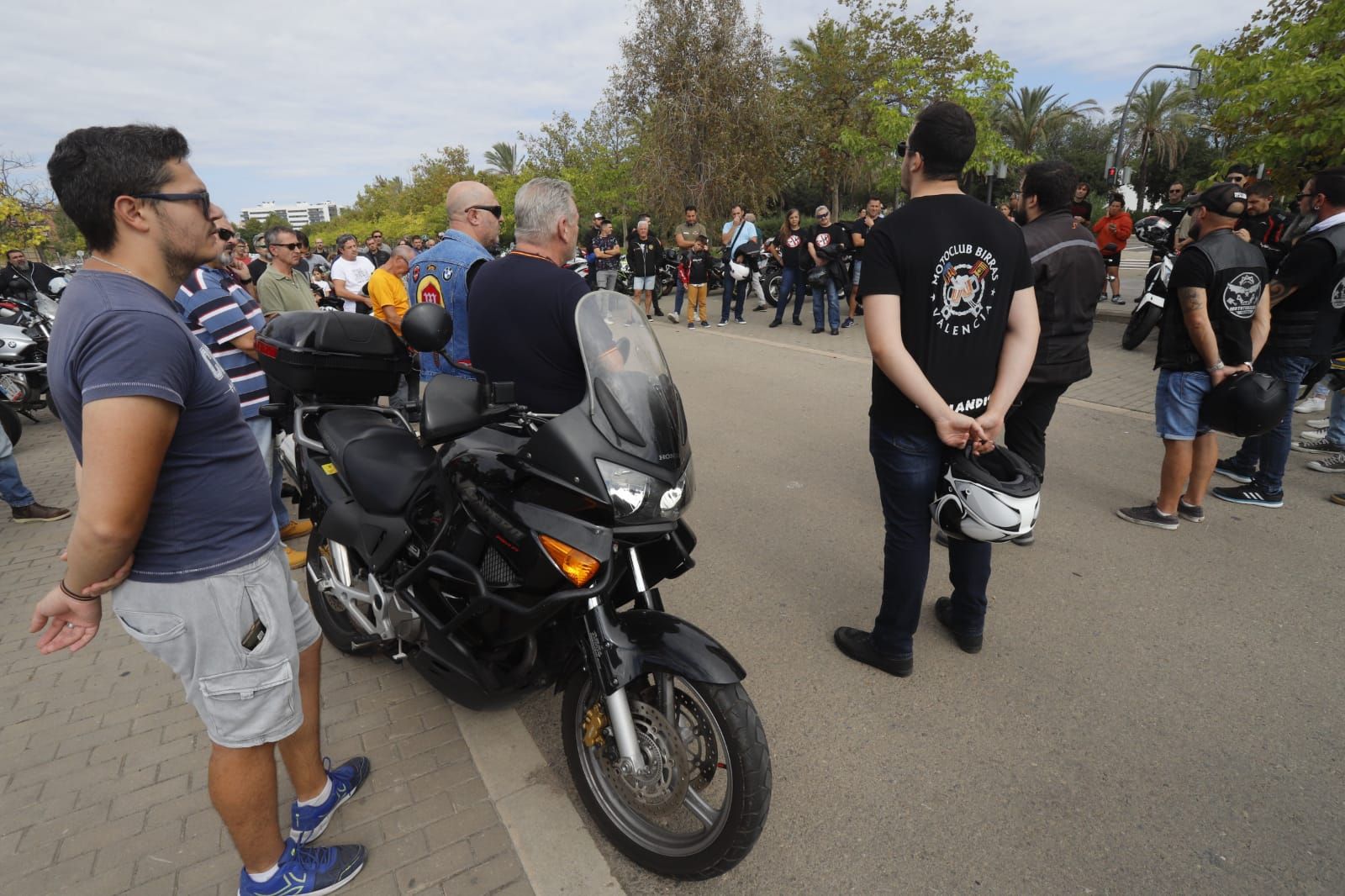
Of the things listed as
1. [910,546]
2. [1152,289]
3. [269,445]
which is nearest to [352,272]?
[269,445]

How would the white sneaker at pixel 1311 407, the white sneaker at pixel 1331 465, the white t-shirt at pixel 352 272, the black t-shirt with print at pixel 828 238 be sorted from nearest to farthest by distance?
the white sneaker at pixel 1331 465
the white sneaker at pixel 1311 407
the white t-shirt at pixel 352 272
the black t-shirt with print at pixel 828 238

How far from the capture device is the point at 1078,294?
3713mm

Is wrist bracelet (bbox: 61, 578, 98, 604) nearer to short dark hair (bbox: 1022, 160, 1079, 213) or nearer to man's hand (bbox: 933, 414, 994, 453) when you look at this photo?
man's hand (bbox: 933, 414, 994, 453)

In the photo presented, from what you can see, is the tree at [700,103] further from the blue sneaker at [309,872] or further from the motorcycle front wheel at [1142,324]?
the blue sneaker at [309,872]

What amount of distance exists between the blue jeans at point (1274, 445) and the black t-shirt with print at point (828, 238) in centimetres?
661

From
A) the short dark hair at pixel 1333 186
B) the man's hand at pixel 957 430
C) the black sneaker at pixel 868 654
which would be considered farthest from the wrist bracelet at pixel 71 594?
the short dark hair at pixel 1333 186

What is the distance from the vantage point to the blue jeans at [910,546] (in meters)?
2.64

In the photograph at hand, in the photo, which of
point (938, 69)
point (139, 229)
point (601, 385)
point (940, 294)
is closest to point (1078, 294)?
point (940, 294)

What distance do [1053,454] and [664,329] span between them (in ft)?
26.2

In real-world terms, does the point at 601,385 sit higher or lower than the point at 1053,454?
higher

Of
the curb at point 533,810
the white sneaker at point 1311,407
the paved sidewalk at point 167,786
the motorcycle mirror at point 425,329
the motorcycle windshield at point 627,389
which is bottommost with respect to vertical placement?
the paved sidewalk at point 167,786

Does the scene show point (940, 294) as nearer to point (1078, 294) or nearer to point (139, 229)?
point (1078, 294)

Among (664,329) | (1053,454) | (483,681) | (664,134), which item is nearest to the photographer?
(483,681)

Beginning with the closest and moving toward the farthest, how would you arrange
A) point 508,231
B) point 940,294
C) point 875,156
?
point 940,294, point 875,156, point 508,231
